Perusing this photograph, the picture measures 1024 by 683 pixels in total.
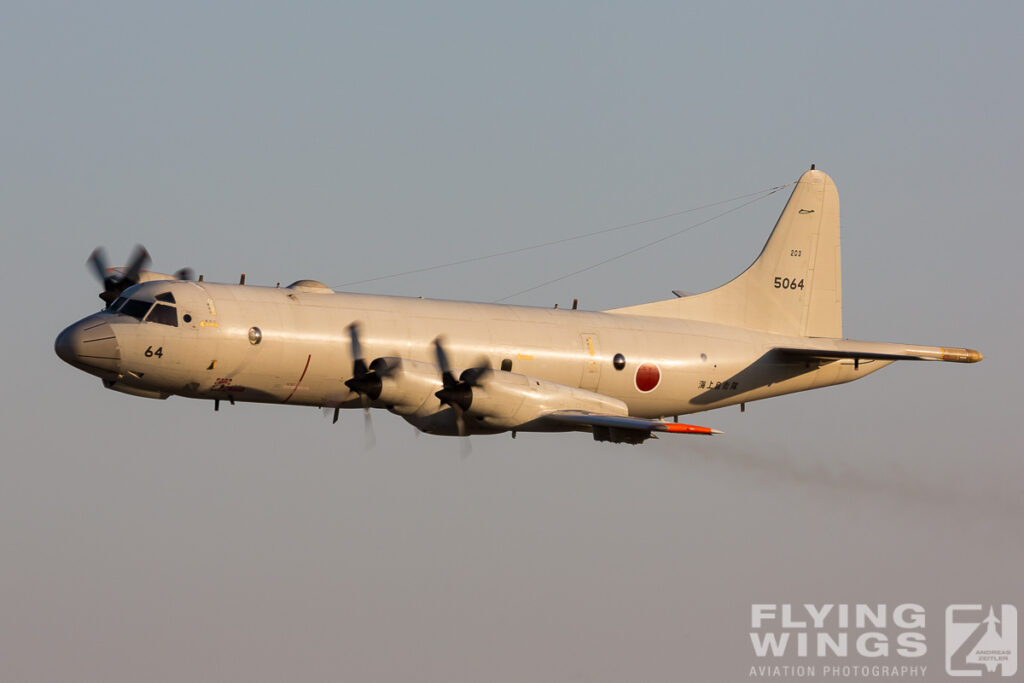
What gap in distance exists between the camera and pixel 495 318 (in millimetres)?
35812

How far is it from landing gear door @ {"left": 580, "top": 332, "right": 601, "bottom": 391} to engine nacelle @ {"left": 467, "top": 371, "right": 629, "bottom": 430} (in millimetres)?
2157

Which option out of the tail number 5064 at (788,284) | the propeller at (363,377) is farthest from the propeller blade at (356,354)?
the tail number 5064 at (788,284)

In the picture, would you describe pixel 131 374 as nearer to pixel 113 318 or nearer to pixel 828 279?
pixel 113 318

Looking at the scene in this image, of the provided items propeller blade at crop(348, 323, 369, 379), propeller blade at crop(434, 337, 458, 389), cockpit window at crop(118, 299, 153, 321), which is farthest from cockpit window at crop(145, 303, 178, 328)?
propeller blade at crop(434, 337, 458, 389)

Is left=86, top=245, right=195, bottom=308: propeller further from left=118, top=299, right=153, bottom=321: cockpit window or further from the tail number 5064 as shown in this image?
the tail number 5064

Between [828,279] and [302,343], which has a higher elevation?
[828,279]

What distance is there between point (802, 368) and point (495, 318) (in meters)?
8.94

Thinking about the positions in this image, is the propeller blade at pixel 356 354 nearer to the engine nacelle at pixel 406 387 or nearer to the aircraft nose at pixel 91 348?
the engine nacelle at pixel 406 387

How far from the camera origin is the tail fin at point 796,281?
40.7 meters

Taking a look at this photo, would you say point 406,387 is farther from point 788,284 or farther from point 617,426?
point 788,284

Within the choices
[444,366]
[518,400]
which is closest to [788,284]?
[518,400]

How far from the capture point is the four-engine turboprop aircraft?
32.6 m

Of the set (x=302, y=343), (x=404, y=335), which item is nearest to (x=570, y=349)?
(x=404, y=335)

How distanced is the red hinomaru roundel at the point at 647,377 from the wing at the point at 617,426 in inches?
137
